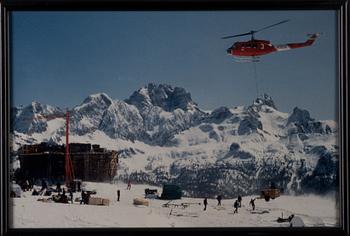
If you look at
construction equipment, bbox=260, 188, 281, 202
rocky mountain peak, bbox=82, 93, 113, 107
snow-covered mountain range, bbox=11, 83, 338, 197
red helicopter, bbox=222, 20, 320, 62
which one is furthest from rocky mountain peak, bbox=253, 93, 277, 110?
rocky mountain peak, bbox=82, 93, 113, 107

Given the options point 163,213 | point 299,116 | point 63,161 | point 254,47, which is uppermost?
point 254,47

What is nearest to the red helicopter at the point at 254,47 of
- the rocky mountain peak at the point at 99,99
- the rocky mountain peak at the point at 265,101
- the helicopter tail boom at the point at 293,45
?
the helicopter tail boom at the point at 293,45

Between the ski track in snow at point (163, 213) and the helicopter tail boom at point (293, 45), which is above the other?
the helicopter tail boom at point (293, 45)

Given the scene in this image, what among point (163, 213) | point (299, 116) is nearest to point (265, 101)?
point (299, 116)

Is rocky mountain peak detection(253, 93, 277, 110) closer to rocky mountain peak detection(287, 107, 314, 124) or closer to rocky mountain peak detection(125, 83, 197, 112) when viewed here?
rocky mountain peak detection(287, 107, 314, 124)

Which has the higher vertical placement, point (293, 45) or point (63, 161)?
point (293, 45)

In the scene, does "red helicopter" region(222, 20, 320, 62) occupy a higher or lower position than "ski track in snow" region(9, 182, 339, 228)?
higher

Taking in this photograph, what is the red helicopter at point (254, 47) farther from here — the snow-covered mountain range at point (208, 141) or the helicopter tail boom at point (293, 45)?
the snow-covered mountain range at point (208, 141)

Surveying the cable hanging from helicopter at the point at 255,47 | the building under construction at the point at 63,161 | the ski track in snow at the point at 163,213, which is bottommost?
the ski track in snow at the point at 163,213

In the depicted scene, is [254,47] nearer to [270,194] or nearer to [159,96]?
[159,96]
